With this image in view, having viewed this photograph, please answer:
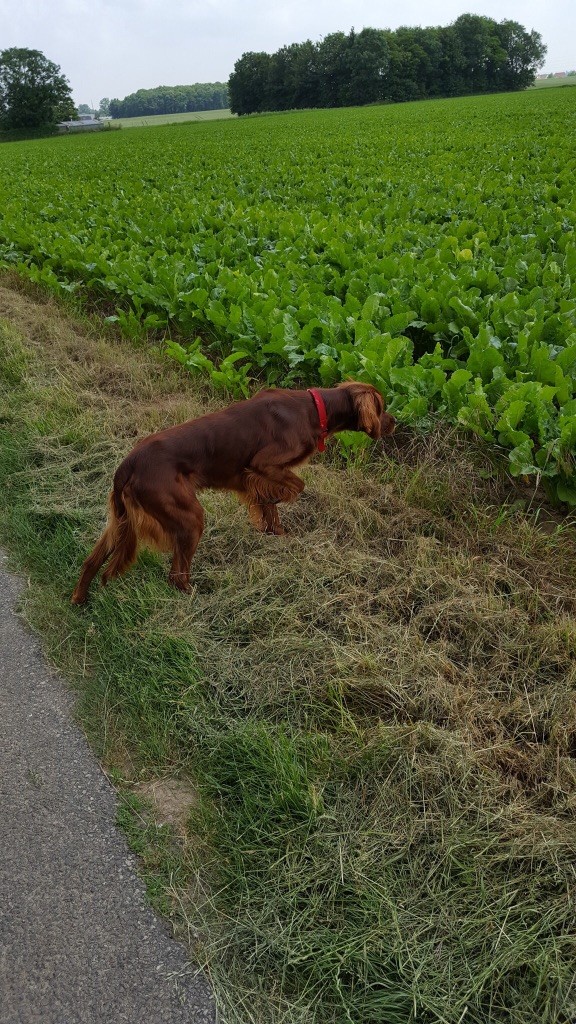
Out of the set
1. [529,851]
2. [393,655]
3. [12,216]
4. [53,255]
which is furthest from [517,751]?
[12,216]

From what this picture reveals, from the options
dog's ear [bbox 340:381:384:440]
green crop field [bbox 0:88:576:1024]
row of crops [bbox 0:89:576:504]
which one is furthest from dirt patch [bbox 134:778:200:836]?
row of crops [bbox 0:89:576:504]

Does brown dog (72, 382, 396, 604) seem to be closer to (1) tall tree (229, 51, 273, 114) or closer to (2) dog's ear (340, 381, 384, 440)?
(2) dog's ear (340, 381, 384, 440)

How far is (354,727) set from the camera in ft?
8.43

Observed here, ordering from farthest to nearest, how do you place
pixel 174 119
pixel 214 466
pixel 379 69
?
pixel 174 119 → pixel 379 69 → pixel 214 466

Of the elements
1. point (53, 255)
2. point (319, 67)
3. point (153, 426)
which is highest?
point (319, 67)

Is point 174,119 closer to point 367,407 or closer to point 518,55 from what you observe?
point 518,55

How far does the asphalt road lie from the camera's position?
73.4 inches

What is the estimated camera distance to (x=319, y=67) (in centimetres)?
7838

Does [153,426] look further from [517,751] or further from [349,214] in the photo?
[349,214]

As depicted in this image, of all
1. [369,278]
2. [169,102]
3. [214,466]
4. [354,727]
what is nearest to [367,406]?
[214,466]

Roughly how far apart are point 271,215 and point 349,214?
3.68 feet

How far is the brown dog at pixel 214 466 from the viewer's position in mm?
3229

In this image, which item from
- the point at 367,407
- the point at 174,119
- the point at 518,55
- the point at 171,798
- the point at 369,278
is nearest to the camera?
the point at 171,798

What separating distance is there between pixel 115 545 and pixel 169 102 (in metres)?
156
